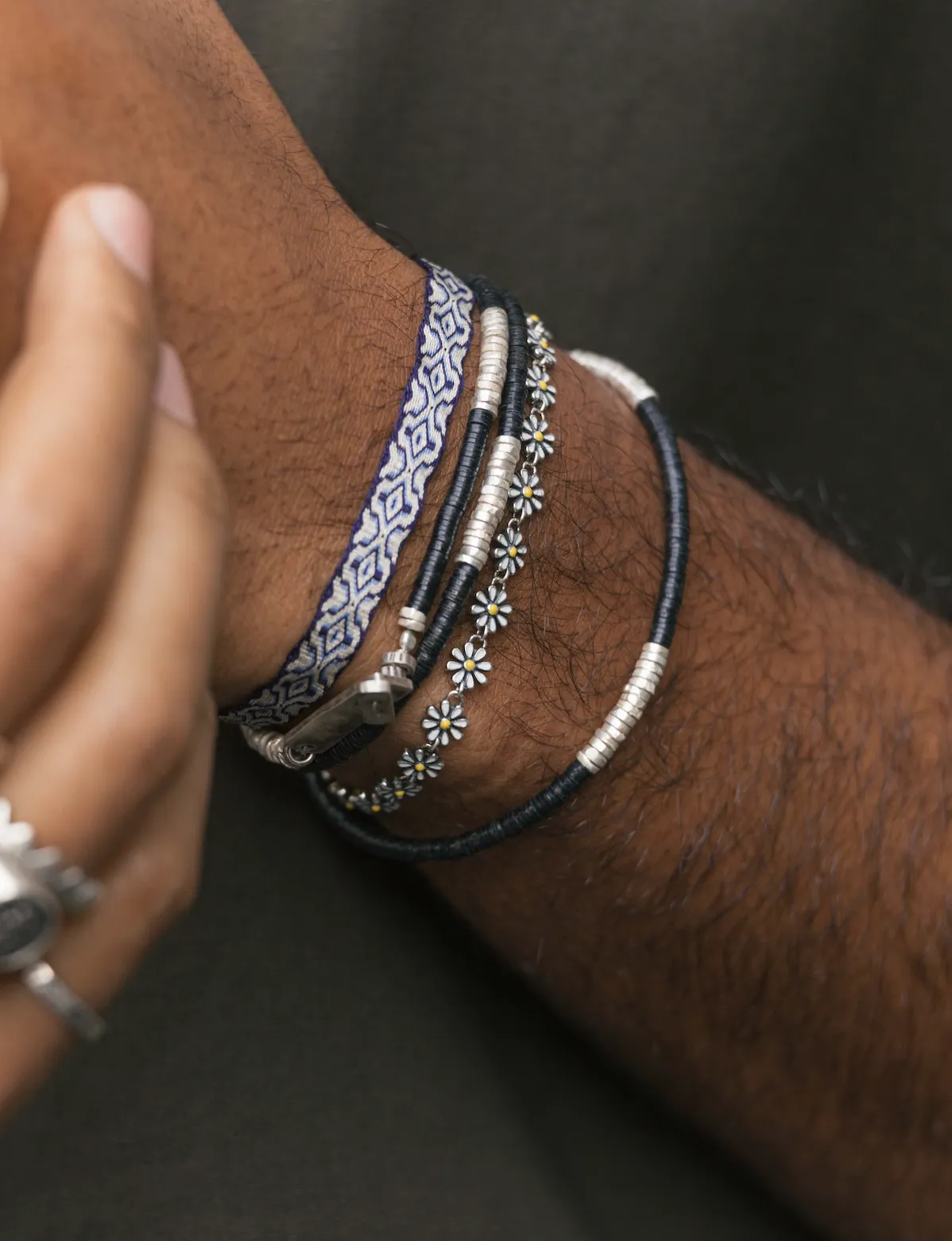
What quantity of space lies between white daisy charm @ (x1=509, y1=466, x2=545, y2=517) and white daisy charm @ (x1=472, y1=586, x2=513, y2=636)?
2.1 inches

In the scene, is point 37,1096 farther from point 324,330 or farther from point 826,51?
point 826,51

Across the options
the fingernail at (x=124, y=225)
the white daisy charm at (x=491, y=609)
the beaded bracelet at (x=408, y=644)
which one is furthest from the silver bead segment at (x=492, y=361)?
the fingernail at (x=124, y=225)

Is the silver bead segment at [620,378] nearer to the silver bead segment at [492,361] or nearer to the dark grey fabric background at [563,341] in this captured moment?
the silver bead segment at [492,361]

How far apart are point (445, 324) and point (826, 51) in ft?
2.09

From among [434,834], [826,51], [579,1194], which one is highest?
[826,51]

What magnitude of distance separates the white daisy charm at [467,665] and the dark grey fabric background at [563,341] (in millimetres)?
274

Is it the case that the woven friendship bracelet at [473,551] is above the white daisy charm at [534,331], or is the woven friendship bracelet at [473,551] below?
below

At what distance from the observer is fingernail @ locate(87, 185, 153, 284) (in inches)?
18.5

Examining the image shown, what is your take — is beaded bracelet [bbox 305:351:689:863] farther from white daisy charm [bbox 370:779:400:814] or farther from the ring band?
the ring band

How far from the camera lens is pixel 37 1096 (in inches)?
28.0

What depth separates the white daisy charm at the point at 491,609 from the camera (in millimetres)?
642

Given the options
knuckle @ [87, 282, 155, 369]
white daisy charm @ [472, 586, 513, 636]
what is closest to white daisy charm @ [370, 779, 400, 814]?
white daisy charm @ [472, 586, 513, 636]

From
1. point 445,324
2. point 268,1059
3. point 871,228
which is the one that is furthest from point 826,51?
point 268,1059

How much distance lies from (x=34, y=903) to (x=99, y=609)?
0.37 feet
